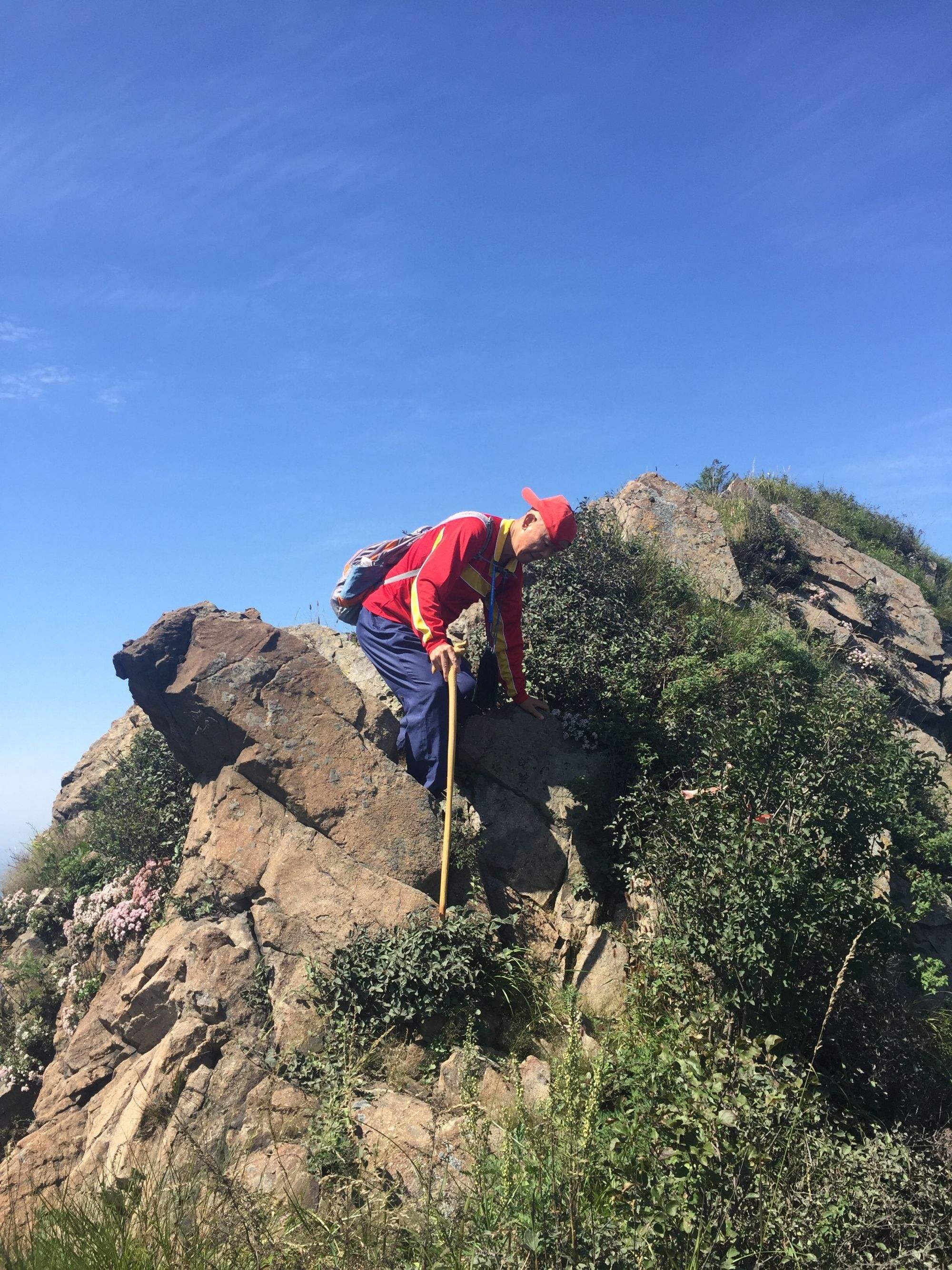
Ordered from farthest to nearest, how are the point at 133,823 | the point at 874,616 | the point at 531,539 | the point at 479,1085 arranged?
the point at 874,616 < the point at 133,823 < the point at 531,539 < the point at 479,1085

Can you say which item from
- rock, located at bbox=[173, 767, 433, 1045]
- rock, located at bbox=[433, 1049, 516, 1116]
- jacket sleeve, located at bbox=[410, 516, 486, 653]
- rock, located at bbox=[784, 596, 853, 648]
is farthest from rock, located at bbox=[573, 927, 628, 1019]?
rock, located at bbox=[784, 596, 853, 648]

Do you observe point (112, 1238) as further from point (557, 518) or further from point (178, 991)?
point (557, 518)

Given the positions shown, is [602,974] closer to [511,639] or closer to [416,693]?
[416,693]

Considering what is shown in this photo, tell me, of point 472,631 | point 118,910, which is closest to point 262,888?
point 118,910

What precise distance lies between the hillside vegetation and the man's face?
4.21 feet

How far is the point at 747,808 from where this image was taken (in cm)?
539

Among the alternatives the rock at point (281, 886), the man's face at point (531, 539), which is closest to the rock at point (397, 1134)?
the rock at point (281, 886)

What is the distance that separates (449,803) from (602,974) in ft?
5.25

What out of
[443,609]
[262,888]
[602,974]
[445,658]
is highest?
[443,609]

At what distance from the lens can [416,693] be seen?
687 cm

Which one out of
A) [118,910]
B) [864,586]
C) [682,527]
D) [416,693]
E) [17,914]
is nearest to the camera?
[416,693]

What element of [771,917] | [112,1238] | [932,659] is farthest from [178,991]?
[932,659]

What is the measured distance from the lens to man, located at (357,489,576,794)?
22.3ft

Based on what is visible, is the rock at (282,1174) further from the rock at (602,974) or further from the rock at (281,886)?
the rock at (602,974)
